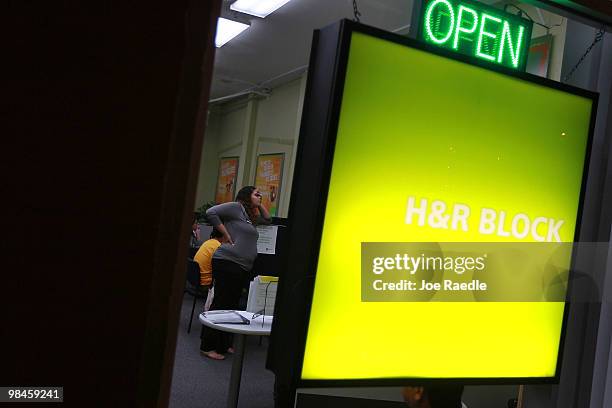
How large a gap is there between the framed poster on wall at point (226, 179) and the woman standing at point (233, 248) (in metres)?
5.66

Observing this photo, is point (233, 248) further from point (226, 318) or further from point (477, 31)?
point (477, 31)

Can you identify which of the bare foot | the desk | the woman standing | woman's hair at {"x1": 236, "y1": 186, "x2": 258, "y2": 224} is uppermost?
woman's hair at {"x1": 236, "y1": 186, "x2": 258, "y2": 224}

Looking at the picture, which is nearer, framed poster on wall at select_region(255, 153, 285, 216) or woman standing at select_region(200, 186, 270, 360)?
woman standing at select_region(200, 186, 270, 360)

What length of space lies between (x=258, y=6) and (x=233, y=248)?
2255 millimetres

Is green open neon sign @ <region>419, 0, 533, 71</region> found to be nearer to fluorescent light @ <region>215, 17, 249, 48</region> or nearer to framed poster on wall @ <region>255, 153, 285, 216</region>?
fluorescent light @ <region>215, 17, 249, 48</region>

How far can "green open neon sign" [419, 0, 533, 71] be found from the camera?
1.49 metres

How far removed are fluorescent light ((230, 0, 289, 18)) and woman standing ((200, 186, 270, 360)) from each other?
5.65ft

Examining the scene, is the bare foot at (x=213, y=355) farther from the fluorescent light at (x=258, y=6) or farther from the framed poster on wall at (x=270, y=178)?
the framed poster on wall at (x=270, y=178)

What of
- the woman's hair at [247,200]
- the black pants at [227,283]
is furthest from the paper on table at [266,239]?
the black pants at [227,283]

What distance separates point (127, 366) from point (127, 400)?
55mm

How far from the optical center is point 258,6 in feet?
17.5

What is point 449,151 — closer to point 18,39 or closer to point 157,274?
point 157,274

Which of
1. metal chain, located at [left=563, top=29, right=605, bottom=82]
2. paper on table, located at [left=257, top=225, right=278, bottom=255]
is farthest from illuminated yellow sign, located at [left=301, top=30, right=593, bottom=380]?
paper on table, located at [left=257, top=225, right=278, bottom=255]

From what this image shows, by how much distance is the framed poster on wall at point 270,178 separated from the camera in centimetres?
841
